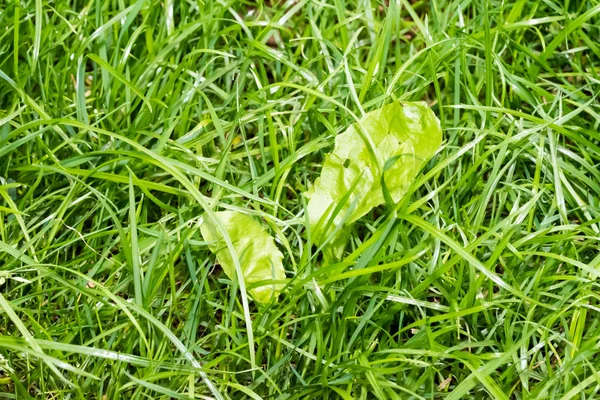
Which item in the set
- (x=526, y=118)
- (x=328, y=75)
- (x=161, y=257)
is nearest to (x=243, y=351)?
(x=161, y=257)

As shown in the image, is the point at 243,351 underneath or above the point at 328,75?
underneath

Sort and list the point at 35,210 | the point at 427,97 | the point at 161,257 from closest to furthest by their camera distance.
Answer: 1. the point at 161,257
2. the point at 35,210
3. the point at 427,97

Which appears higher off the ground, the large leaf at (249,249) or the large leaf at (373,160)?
the large leaf at (373,160)

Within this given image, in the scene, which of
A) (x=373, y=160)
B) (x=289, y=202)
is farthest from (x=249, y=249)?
(x=373, y=160)

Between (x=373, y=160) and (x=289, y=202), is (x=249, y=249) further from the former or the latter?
(x=373, y=160)

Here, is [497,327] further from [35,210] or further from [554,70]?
[35,210]
